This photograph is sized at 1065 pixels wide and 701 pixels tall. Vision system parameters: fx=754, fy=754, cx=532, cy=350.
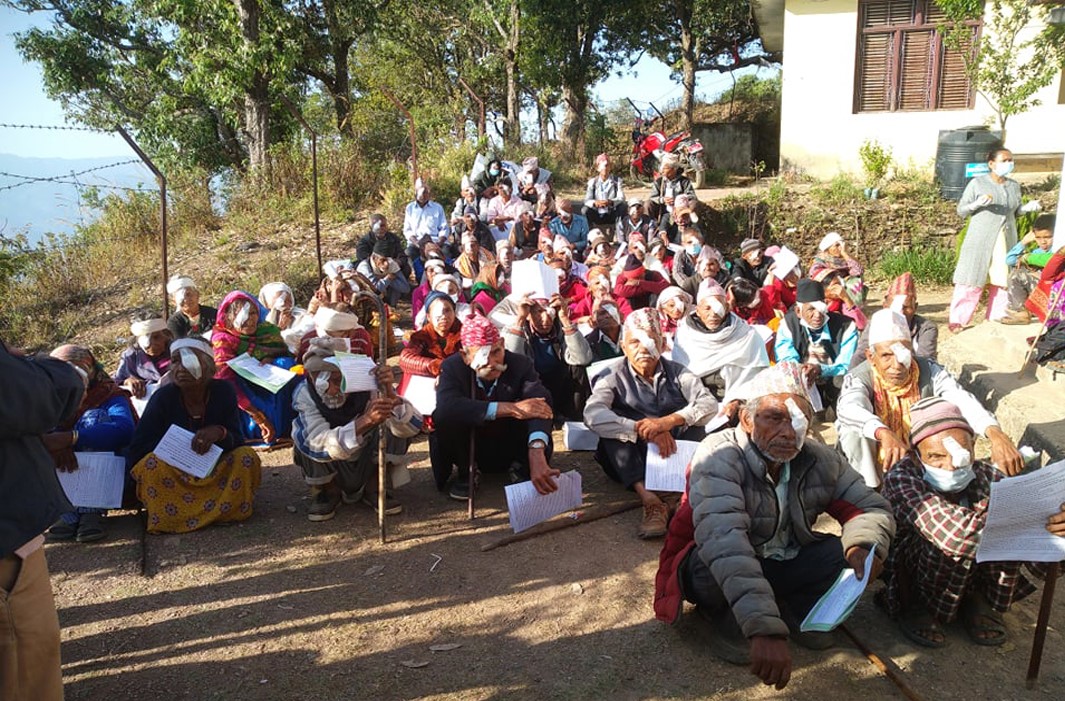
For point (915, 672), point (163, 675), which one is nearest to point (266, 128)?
point (163, 675)

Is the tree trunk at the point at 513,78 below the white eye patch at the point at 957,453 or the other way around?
the other way around

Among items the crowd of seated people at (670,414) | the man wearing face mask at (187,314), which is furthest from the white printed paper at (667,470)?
the man wearing face mask at (187,314)

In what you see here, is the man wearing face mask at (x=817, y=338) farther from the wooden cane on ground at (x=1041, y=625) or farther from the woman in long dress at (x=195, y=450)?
the woman in long dress at (x=195, y=450)

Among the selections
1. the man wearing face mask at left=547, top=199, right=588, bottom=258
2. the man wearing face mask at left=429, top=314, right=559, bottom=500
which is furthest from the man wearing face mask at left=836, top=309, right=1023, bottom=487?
the man wearing face mask at left=547, top=199, right=588, bottom=258

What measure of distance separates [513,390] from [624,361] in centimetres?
70

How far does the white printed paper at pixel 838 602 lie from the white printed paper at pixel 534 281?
3.28 metres

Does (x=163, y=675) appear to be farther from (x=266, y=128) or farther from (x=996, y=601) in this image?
(x=266, y=128)

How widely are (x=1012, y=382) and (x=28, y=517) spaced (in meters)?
5.93

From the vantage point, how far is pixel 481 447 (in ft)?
15.9

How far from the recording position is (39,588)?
90.2 inches

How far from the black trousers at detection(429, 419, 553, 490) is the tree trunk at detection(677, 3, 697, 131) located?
14241 mm

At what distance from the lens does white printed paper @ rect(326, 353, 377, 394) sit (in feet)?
13.5

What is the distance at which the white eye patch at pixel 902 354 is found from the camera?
13.3 ft

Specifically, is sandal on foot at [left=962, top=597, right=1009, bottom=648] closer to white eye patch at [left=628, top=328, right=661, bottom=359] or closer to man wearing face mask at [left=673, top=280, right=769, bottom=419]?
white eye patch at [left=628, top=328, right=661, bottom=359]
